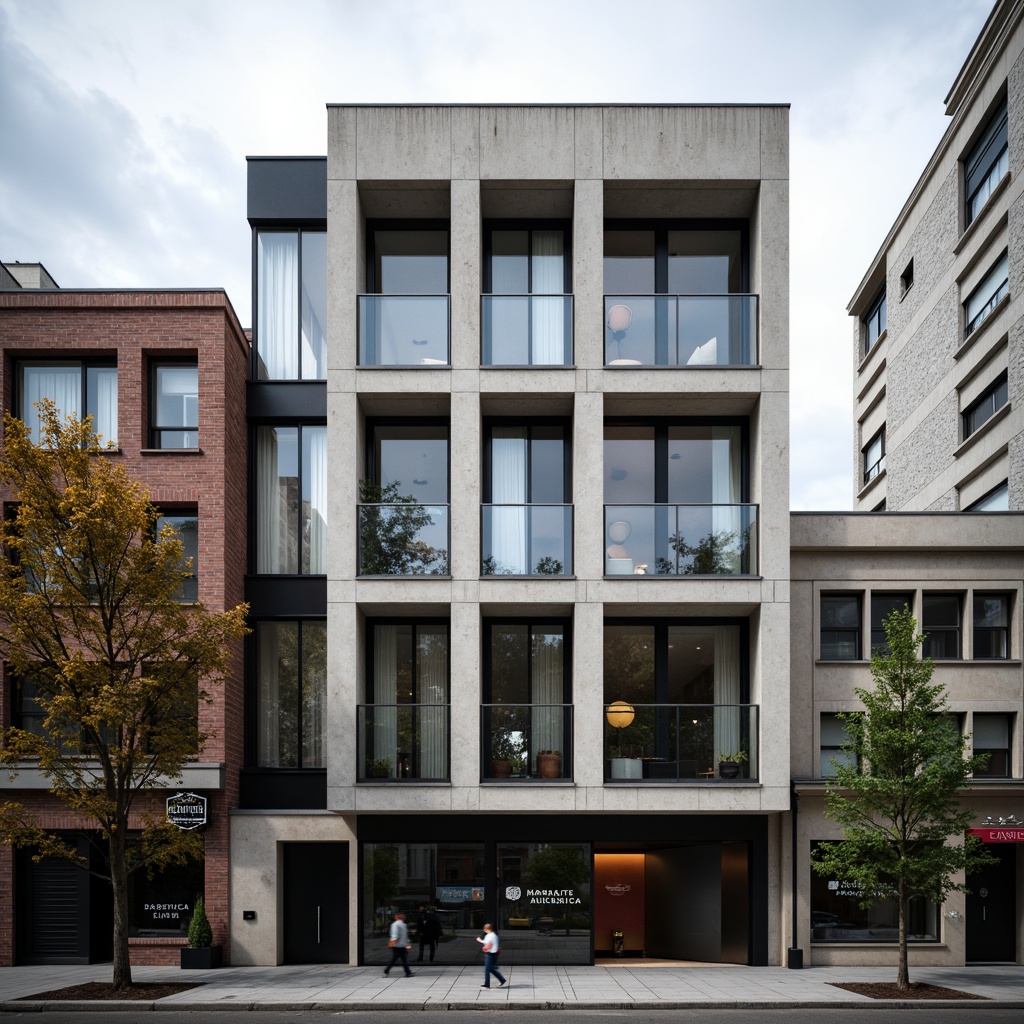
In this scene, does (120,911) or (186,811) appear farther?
(186,811)

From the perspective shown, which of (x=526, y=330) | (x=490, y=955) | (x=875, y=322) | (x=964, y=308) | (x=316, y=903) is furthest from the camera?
(x=875, y=322)

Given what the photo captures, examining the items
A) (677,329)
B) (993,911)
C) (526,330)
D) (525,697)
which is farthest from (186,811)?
(993,911)

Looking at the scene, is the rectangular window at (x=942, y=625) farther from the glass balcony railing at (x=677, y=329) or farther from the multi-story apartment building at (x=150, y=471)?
the multi-story apartment building at (x=150, y=471)

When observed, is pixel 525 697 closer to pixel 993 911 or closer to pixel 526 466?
pixel 526 466

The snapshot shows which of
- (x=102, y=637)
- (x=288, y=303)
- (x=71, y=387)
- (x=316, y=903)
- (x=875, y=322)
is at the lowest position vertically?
(x=316, y=903)

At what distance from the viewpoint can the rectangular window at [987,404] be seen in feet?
86.6

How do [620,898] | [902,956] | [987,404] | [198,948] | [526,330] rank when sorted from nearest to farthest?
1. [902,956]
2. [198,948]
3. [526,330]
4. [620,898]
5. [987,404]

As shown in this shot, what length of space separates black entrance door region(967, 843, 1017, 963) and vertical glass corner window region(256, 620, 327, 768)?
46.6ft

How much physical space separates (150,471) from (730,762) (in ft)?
44.0

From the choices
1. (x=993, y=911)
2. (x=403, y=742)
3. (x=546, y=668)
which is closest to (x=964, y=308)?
(x=993, y=911)

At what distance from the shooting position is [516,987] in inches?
675

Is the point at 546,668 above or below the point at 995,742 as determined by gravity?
above

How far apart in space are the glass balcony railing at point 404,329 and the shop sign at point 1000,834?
14.6 metres

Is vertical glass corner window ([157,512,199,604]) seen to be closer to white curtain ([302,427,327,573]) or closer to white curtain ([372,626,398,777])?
white curtain ([302,427,327,573])
